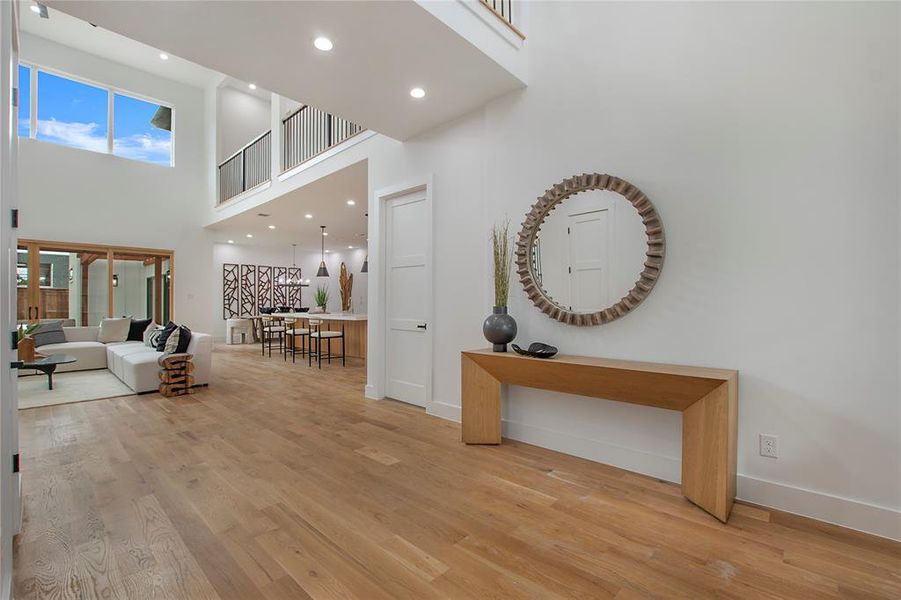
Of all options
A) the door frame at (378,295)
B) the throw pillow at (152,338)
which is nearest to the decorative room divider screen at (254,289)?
the throw pillow at (152,338)

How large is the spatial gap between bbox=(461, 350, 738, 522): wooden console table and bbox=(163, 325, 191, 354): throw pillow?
4313mm

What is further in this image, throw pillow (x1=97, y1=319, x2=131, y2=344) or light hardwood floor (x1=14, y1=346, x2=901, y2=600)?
throw pillow (x1=97, y1=319, x2=131, y2=344)

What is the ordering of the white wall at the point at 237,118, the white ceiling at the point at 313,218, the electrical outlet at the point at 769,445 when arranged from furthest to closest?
1. the white wall at the point at 237,118
2. the white ceiling at the point at 313,218
3. the electrical outlet at the point at 769,445

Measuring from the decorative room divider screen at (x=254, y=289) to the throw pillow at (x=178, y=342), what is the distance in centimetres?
661

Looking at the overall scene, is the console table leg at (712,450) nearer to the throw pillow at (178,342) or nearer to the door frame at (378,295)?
the door frame at (378,295)

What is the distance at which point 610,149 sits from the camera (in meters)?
2.96

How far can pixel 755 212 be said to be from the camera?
239 centimetres

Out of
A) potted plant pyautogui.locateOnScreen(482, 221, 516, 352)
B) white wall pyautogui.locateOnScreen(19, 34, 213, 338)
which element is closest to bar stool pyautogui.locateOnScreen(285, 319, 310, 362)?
white wall pyautogui.locateOnScreen(19, 34, 213, 338)

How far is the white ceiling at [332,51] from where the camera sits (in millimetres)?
2473

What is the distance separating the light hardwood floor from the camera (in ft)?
5.56

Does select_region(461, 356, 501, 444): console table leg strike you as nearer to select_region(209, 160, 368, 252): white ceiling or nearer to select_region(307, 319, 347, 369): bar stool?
select_region(209, 160, 368, 252): white ceiling

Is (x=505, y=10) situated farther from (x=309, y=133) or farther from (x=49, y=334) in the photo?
(x=49, y=334)

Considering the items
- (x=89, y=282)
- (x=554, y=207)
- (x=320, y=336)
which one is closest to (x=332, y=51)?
(x=554, y=207)

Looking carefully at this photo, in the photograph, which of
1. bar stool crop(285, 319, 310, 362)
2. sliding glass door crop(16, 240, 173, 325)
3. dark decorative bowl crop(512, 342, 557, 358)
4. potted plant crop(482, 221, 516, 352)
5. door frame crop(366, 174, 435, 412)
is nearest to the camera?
dark decorative bowl crop(512, 342, 557, 358)
